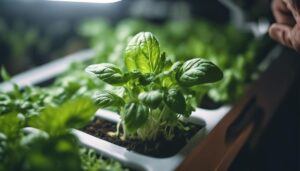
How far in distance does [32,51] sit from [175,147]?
3.30 feet

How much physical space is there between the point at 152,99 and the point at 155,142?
6.2 inches

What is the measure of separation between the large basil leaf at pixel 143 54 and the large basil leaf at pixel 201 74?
0.24 ft

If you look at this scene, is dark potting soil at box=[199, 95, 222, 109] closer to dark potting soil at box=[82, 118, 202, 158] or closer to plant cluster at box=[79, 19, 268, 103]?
plant cluster at box=[79, 19, 268, 103]

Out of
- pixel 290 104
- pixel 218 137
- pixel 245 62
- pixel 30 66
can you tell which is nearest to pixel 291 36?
pixel 218 137

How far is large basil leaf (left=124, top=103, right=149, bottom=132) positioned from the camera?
26.4 inches

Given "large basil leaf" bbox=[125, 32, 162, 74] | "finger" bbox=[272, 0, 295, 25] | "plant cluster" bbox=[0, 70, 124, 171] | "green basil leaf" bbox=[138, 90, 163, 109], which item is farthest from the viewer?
"finger" bbox=[272, 0, 295, 25]

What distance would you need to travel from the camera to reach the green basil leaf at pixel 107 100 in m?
0.71

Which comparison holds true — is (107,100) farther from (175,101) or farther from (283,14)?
(283,14)

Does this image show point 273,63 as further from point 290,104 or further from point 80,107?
point 80,107

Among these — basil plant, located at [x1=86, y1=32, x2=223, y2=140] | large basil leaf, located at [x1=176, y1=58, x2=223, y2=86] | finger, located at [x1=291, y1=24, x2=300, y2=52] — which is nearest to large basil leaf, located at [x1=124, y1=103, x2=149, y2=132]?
basil plant, located at [x1=86, y1=32, x2=223, y2=140]

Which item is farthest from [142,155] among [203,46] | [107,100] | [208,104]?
[203,46]

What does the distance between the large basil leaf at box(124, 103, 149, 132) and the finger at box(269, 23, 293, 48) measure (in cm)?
39

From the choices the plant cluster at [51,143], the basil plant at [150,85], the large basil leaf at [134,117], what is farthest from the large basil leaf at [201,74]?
the plant cluster at [51,143]

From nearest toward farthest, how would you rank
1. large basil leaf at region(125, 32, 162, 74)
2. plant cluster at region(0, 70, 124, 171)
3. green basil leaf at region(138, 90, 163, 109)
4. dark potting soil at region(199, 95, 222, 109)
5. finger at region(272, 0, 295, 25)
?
1. plant cluster at region(0, 70, 124, 171)
2. green basil leaf at region(138, 90, 163, 109)
3. large basil leaf at region(125, 32, 162, 74)
4. finger at region(272, 0, 295, 25)
5. dark potting soil at region(199, 95, 222, 109)
